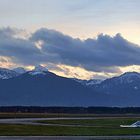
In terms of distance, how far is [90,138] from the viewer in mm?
63719

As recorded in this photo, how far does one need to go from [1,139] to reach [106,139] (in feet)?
36.7

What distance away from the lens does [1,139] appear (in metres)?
60.4

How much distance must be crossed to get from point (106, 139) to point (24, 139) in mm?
8790

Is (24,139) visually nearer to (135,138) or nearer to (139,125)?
(135,138)

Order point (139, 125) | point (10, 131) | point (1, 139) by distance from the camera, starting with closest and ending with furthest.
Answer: point (1, 139) < point (10, 131) < point (139, 125)

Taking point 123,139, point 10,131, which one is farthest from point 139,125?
point 123,139

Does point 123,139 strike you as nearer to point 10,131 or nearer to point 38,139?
point 38,139

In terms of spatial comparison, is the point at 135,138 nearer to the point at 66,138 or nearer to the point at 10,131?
the point at 66,138

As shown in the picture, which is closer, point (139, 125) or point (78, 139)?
point (78, 139)

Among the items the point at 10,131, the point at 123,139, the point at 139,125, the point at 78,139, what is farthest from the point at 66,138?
the point at 139,125

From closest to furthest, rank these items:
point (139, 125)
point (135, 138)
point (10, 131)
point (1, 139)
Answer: point (1, 139) < point (135, 138) < point (10, 131) < point (139, 125)

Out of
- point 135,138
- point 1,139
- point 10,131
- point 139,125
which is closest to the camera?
point 1,139

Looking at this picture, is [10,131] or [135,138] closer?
[135,138]

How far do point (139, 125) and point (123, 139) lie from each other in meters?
33.2
